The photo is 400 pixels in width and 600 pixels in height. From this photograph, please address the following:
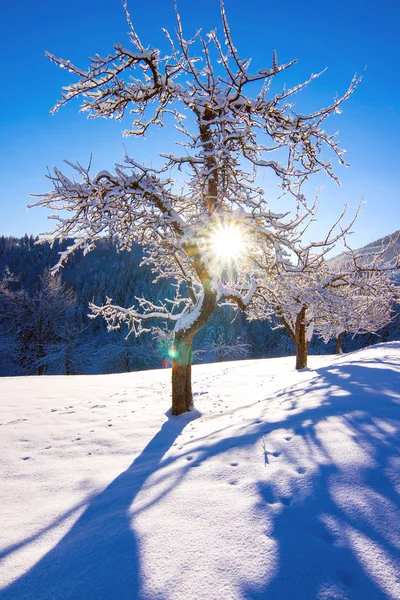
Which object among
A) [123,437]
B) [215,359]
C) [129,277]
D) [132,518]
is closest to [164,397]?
[123,437]

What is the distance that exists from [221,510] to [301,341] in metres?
12.3

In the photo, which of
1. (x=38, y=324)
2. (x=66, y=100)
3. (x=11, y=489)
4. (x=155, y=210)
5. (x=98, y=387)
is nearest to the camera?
(x=11, y=489)

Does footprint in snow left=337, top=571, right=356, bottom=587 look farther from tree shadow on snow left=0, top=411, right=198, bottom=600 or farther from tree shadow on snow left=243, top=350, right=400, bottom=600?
tree shadow on snow left=0, top=411, right=198, bottom=600

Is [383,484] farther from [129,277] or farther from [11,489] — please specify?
[129,277]

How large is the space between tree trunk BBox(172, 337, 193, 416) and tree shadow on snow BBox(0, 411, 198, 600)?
3701mm

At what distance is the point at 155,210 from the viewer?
5867 mm

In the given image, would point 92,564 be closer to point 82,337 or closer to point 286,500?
point 286,500

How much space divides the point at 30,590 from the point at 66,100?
627 centimetres

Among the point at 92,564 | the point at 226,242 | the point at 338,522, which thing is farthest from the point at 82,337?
the point at 338,522

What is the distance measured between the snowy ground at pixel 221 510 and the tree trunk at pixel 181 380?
1.68 meters

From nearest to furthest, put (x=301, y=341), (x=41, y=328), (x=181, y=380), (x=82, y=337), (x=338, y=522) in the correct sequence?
(x=338, y=522) < (x=181, y=380) < (x=301, y=341) < (x=41, y=328) < (x=82, y=337)

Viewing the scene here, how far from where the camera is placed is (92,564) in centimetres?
186

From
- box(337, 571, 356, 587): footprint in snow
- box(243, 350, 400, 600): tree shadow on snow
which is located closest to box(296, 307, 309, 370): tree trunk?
box(243, 350, 400, 600): tree shadow on snow

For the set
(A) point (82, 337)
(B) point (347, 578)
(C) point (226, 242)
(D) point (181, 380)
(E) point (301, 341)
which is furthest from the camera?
(A) point (82, 337)
